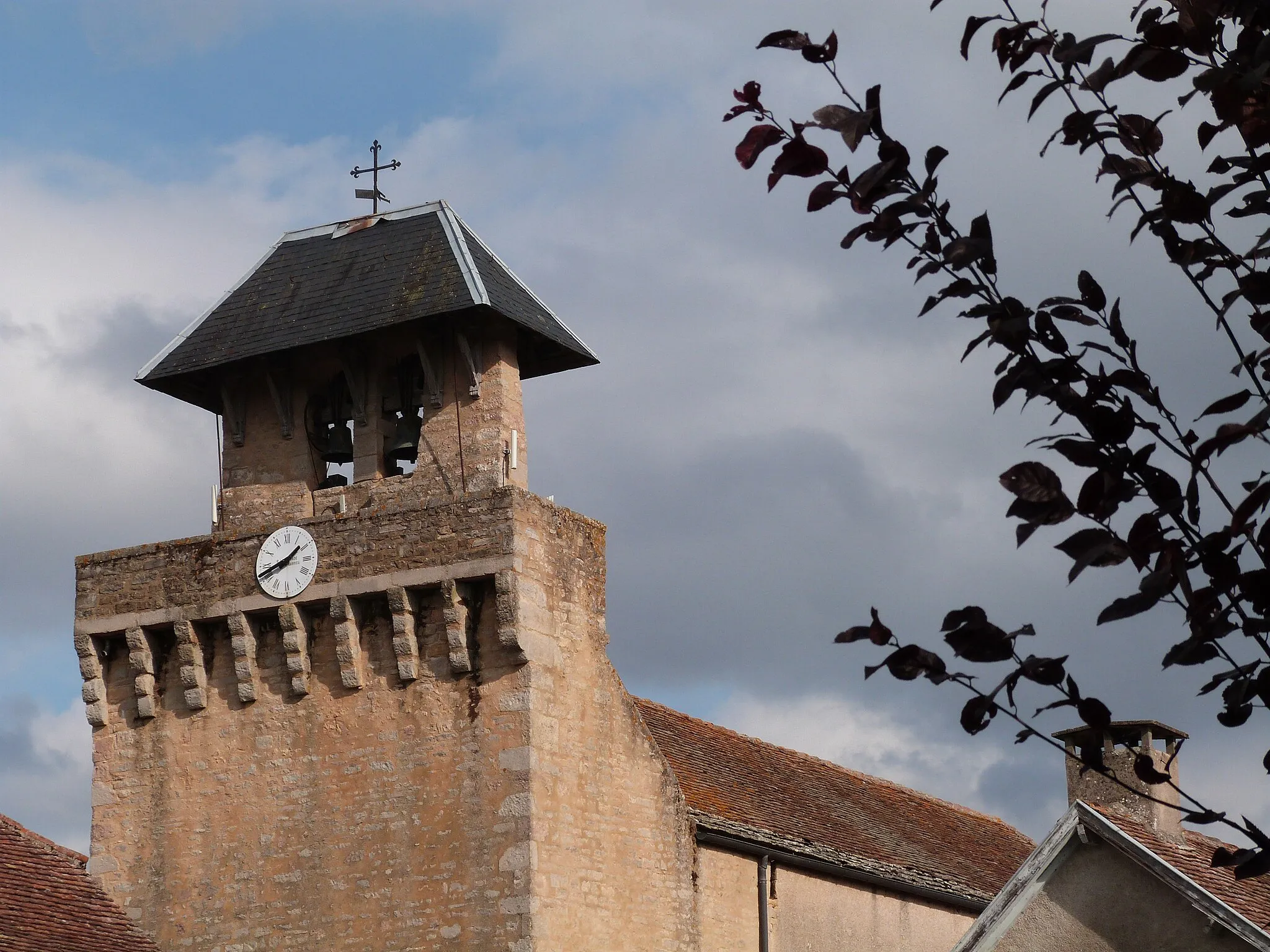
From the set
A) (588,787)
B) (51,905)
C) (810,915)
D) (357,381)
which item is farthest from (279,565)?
(810,915)

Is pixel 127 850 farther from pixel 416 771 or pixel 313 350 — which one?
pixel 313 350

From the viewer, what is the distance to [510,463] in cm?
1839

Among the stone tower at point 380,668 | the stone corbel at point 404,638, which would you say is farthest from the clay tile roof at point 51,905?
the stone corbel at point 404,638

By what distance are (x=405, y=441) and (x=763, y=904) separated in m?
6.20

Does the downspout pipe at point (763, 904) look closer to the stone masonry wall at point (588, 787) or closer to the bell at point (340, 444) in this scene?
the stone masonry wall at point (588, 787)

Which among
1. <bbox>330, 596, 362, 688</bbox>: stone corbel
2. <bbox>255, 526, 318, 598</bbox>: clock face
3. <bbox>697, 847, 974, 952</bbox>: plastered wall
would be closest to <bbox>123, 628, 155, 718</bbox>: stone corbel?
<bbox>255, 526, 318, 598</bbox>: clock face

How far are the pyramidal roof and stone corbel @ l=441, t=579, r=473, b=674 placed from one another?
9.27 feet

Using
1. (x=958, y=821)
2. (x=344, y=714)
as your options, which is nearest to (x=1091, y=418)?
(x=344, y=714)

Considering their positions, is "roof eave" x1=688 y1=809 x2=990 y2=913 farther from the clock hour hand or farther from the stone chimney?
the clock hour hand

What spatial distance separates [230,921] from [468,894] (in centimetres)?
272

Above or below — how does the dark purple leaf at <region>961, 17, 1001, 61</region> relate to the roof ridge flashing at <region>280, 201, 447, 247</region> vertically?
below

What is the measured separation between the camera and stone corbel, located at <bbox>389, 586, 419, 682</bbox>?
17.9m

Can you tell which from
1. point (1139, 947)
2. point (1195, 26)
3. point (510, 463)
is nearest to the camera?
point (1195, 26)

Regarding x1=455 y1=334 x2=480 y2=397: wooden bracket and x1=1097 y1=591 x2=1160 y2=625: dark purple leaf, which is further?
x1=455 y1=334 x2=480 y2=397: wooden bracket
